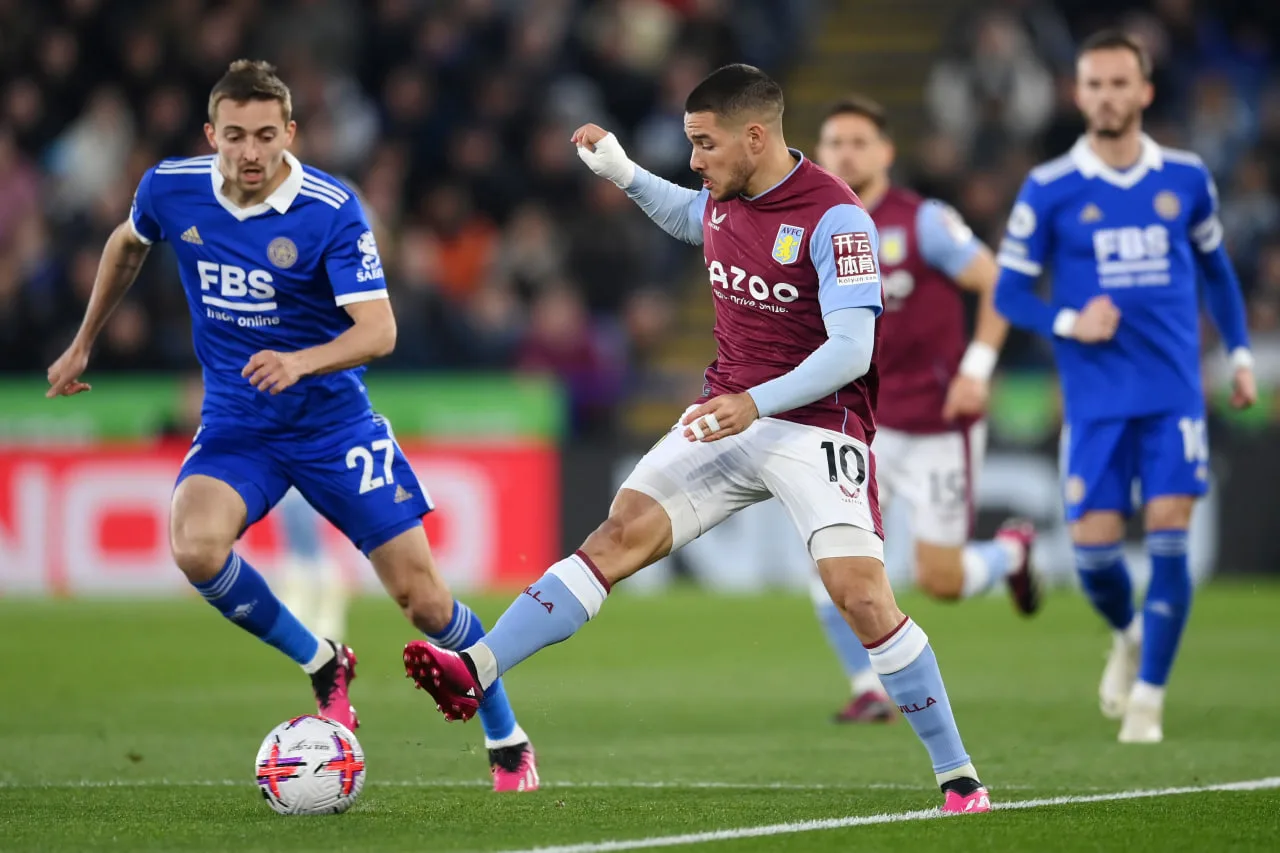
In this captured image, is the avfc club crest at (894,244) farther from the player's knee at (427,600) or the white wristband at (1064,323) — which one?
the player's knee at (427,600)

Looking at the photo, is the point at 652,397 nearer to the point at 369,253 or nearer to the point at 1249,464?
the point at 1249,464

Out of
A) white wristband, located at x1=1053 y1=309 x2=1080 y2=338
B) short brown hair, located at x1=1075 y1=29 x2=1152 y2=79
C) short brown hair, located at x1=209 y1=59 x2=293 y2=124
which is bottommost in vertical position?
white wristband, located at x1=1053 y1=309 x2=1080 y2=338

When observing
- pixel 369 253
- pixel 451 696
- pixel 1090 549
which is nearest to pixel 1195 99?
pixel 1090 549

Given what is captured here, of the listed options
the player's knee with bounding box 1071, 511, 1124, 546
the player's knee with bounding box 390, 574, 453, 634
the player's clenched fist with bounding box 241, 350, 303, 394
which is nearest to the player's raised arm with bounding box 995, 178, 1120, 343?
the player's knee with bounding box 1071, 511, 1124, 546

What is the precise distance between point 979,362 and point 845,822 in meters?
3.59

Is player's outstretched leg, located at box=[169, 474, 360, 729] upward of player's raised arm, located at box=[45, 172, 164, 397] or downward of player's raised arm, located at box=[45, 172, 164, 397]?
downward

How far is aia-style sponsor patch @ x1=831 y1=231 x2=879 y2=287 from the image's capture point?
605cm

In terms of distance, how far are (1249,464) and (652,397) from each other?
16.2 feet

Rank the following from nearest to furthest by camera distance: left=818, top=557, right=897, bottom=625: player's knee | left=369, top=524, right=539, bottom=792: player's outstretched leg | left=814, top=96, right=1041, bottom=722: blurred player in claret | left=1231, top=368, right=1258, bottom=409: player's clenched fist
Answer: left=818, top=557, right=897, bottom=625: player's knee, left=369, top=524, right=539, bottom=792: player's outstretched leg, left=1231, top=368, right=1258, bottom=409: player's clenched fist, left=814, top=96, right=1041, bottom=722: blurred player in claret

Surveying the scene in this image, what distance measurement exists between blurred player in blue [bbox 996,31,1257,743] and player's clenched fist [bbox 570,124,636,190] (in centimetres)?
245

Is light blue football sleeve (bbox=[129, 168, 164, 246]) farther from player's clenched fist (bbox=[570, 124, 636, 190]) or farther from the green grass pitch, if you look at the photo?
the green grass pitch

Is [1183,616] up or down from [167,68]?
down

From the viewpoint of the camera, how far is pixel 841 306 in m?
6.04

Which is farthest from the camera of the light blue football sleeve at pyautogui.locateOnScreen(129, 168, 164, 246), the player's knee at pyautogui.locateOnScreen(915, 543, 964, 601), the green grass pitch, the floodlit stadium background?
the floodlit stadium background
